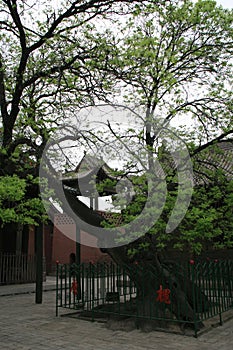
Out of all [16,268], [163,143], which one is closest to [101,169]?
[163,143]

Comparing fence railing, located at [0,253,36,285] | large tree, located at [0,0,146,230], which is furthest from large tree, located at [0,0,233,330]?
fence railing, located at [0,253,36,285]

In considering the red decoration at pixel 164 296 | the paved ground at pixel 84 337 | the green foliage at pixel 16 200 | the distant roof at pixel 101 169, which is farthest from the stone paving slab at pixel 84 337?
the distant roof at pixel 101 169

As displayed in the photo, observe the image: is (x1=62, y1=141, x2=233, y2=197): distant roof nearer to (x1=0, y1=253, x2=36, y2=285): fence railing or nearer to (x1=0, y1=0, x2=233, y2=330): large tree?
(x1=0, y1=0, x2=233, y2=330): large tree

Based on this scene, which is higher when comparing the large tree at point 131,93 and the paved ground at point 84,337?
the large tree at point 131,93

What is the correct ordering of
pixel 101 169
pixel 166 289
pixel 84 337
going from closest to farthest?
pixel 84 337, pixel 166 289, pixel 101 169

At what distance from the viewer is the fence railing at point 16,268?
51.2 ft

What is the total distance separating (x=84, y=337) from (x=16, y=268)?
33.4 feet

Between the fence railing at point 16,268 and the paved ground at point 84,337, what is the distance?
700 cm

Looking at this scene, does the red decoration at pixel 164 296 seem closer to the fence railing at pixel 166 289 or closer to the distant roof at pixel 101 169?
the fence railing at pixel 166 289

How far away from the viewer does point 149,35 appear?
9.60m

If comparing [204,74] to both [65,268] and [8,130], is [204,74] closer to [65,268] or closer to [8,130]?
[8,130]

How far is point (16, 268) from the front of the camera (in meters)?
16.1

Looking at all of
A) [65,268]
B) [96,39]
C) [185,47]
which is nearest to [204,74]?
[185,47]

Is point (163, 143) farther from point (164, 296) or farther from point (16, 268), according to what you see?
point (16, 268)
